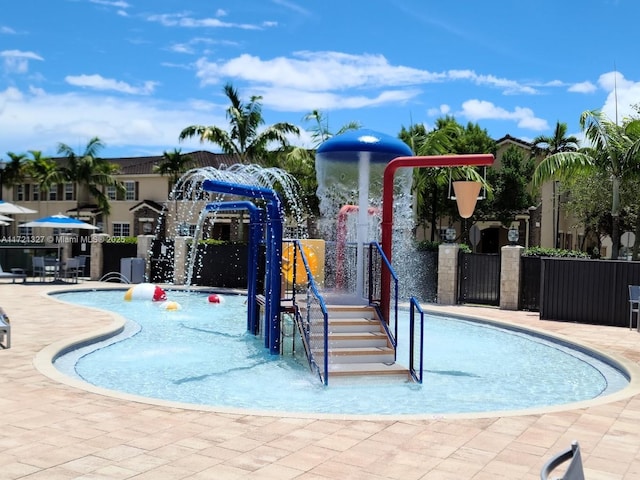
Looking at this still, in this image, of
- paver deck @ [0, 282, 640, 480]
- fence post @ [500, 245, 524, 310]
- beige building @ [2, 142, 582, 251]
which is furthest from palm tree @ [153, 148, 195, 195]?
paver deck @ [0, 282, 640, 480]

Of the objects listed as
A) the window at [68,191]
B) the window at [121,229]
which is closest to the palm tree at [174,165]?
the window at [121,229]

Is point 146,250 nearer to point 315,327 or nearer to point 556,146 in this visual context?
point 315,327

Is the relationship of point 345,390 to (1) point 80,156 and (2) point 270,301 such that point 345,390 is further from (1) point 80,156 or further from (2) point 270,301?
(1) point 80,156

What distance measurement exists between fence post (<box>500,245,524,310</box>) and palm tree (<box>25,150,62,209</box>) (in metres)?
38.4

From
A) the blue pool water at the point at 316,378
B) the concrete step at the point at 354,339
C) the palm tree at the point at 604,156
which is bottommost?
the blue pool water at the point at 316,378

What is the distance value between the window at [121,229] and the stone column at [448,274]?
34488mm

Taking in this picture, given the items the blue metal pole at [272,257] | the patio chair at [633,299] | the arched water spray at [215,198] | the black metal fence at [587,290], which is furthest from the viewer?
the black metal fence at [587,290]

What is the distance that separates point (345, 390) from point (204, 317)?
824 centimetres

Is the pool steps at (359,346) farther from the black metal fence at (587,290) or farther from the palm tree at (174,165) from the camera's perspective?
the palm tree at (174,165)

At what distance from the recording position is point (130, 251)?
83.7 feet

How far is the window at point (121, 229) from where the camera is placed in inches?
1941

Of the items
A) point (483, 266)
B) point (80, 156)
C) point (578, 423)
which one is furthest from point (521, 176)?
point (578, 423)

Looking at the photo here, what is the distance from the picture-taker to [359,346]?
396 inches

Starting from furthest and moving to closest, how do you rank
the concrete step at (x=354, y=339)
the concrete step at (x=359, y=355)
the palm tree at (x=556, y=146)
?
1. the palm tree at (x=556, y=146)
2. the concrete step at (x=354, y=339)
3. the concrete step at (x=359, y=355)
